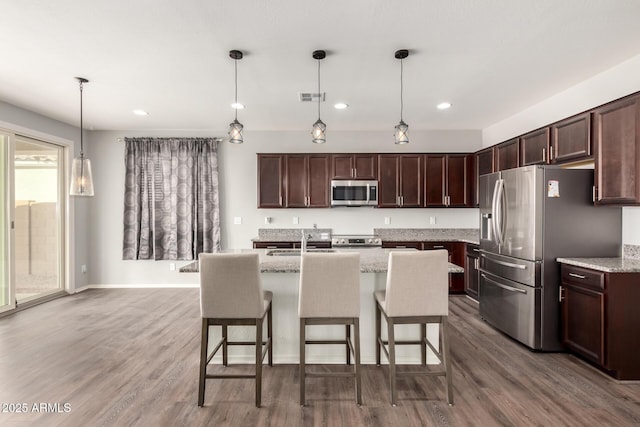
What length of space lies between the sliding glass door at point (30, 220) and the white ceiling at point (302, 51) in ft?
2.52

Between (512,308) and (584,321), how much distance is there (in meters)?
0.61

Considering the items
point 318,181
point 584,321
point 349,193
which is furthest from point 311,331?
point 318,181

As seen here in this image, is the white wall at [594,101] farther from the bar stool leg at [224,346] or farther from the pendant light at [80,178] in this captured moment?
the pendant light at [80,178]

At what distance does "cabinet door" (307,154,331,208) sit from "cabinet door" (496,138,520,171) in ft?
8.11

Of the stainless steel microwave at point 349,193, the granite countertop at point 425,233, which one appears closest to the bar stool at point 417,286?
the stainless steel microwave at point 349,193

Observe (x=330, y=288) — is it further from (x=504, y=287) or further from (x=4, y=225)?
(x=4, y=225)

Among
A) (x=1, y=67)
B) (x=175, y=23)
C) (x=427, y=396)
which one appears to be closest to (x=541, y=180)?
(x=427, y=396)

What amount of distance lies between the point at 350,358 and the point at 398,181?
3.19m

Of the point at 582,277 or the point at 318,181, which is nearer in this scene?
the point at 582,277

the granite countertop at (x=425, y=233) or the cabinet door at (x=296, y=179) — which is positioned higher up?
the cabinet door at (x=296, y=179)

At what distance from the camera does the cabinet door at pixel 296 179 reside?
5191 mm

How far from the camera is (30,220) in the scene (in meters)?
4.53

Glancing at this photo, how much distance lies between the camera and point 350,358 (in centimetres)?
273

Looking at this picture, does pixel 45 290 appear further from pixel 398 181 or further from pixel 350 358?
pixel 398 181
